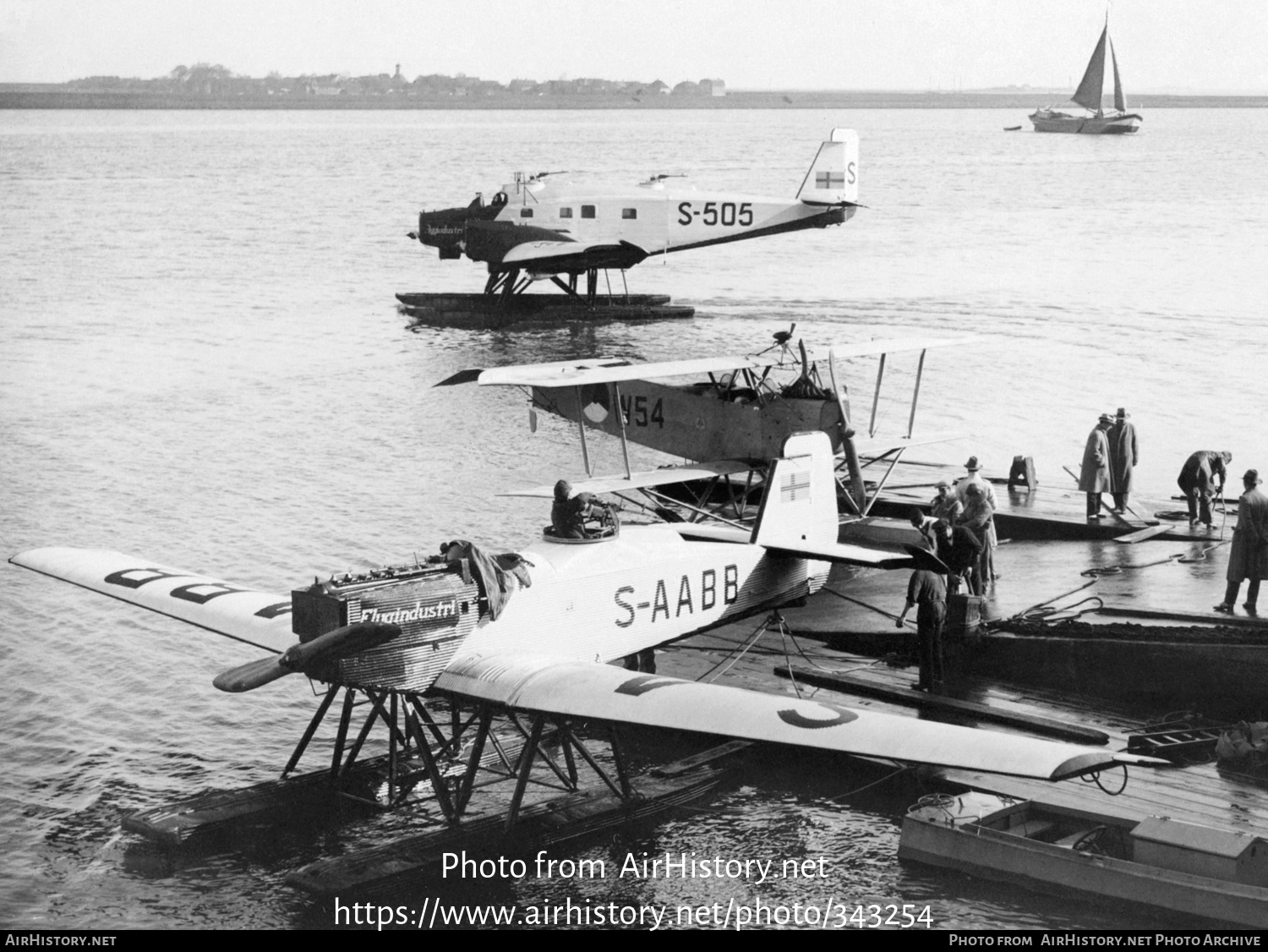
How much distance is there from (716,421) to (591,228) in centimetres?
2146

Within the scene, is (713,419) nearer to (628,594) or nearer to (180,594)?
(628,594)

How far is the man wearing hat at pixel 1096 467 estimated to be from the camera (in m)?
15.8

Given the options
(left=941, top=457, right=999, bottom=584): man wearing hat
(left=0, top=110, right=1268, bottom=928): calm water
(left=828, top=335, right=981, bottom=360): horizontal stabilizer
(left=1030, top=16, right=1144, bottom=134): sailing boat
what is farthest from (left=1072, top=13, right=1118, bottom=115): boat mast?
(left=941, top=457, right=999, bottom=584): man wearing hat

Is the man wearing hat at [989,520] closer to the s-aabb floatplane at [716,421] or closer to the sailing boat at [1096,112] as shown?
the s-aabb floatplane at [716,421]

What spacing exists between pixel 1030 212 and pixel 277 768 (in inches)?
2709

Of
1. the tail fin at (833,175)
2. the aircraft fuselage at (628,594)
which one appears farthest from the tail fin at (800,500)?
the tail fin at (833,175)

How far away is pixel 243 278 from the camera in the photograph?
50.9m

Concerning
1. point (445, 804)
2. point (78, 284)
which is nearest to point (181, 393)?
point (78, 284)

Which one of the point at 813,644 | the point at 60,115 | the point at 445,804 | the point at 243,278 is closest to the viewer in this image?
the point at 445,804

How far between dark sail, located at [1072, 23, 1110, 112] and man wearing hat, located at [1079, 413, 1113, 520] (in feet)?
343

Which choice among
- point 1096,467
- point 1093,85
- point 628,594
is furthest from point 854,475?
point 1093,85

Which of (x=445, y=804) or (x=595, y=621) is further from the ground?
(x=595, y=621)

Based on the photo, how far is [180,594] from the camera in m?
11.8
